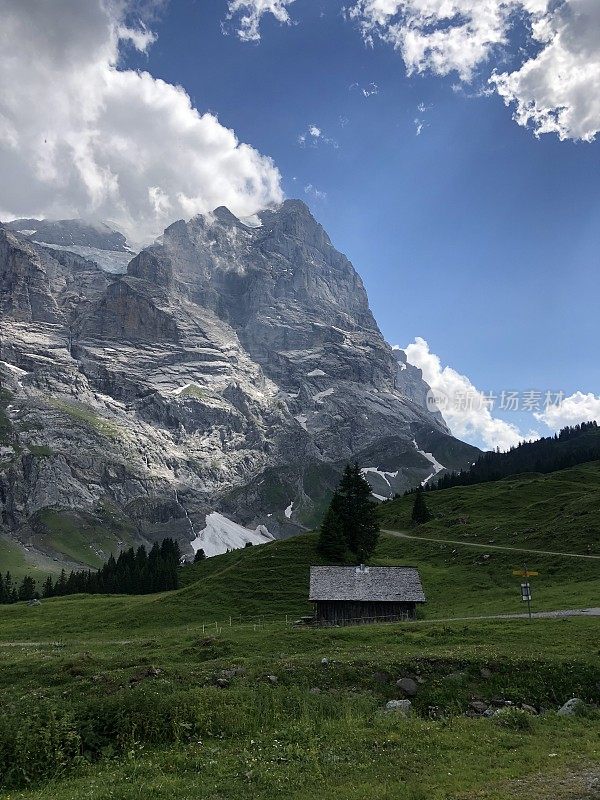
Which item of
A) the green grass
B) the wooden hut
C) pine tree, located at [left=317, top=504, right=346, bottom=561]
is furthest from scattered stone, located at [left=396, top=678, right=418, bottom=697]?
pine tree, located at [left=317, top=504, right=346, bottom=561]

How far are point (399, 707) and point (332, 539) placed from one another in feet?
196

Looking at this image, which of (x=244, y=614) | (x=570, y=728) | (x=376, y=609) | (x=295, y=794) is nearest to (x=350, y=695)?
(x=570, y=728)

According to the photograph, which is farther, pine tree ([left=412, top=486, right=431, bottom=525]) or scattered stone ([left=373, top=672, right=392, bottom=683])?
pine tree ([left=412, top=486, right=431, bottom=525])

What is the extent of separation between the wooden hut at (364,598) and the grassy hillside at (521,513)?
32.1 meters

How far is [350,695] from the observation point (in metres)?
25.1

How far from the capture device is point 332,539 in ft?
273

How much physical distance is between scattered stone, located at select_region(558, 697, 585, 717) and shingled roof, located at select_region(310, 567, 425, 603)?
34.5 metres

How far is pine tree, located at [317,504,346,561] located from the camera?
82.2 m

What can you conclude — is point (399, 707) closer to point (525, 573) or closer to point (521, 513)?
point (525, 573)

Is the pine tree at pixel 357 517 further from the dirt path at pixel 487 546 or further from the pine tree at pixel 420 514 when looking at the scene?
the pine tree at pixel 420 514

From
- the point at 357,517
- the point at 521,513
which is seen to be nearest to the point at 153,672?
the point at 357,517

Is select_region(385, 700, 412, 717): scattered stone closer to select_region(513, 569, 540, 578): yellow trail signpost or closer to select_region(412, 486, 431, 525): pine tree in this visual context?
select_region(513, 569, 540, 578): yellow trail signpost

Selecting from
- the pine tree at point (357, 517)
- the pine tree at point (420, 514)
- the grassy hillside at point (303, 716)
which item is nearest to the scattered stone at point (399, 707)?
the grassy hillside at point (303, 716)

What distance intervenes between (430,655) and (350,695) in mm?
6288
